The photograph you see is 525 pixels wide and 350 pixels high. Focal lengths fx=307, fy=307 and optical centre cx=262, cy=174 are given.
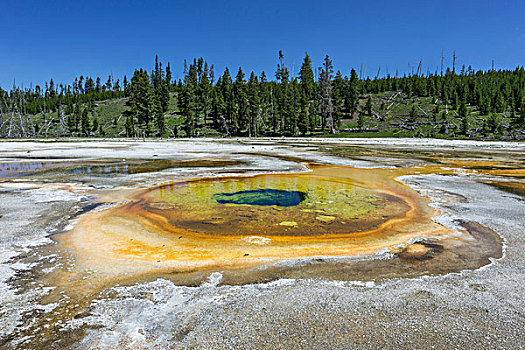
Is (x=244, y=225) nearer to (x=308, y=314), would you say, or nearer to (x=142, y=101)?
(x=308, y=314)

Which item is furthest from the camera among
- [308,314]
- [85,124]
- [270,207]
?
[85,124]

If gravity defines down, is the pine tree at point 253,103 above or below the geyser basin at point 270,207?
above

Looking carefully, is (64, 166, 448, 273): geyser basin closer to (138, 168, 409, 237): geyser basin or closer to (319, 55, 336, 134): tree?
(138, 168, 409, 237): geyser basin

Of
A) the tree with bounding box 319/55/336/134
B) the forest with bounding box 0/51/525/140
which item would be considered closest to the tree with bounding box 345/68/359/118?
→ the forest with bounding box 0/51/525/140

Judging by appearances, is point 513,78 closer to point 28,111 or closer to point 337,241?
point 337,241

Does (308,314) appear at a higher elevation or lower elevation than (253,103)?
lower

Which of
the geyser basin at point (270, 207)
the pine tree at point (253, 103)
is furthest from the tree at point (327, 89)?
the geyser basin at point (270, 207)

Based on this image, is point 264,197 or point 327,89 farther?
point 327,89

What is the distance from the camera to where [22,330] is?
10.6ft

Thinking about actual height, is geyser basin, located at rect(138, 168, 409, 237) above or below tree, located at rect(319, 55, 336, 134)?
below

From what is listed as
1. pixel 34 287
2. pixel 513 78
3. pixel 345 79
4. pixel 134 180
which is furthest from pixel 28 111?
pixel 513 78

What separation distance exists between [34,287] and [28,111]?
14865cm

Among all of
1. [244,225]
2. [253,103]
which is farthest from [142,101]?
[244,225]

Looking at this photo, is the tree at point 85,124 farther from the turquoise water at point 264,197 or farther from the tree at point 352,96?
the turquoise water at point 264,197
